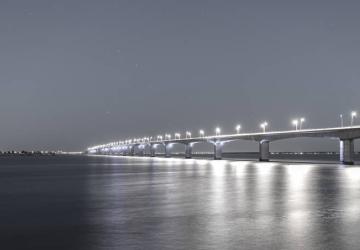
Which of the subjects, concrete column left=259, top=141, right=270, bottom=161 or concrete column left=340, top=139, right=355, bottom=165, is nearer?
concrete column left=340, top=139, right=355, bottom=165

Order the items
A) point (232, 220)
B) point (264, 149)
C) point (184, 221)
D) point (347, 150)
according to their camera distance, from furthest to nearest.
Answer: point (264, 149) → point (347, 150) → point (232, 220) → point (184, 221)

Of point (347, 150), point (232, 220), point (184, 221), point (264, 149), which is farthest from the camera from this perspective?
point (264, 149)

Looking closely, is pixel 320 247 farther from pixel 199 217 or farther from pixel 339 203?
pixel 339 203

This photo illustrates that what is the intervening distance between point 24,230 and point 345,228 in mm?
13604

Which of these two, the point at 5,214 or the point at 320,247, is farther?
the point at 5,214

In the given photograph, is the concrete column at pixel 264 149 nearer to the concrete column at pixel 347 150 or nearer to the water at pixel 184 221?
the concrete column at pixel 347 150

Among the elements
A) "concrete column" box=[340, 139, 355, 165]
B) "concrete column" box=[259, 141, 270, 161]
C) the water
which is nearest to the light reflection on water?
the water

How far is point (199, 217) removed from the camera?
2488 centimetres

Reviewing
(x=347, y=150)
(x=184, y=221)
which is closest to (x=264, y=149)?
(x=347, y=150)

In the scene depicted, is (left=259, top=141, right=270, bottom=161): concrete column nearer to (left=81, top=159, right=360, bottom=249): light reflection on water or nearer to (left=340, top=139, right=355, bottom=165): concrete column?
(left=340, top=139, right=355, bottom=165): concrete column

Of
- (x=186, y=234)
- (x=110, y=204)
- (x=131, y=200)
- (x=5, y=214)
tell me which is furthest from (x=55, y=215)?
(x=186, y=234)

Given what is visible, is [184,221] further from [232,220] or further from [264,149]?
[264,149]

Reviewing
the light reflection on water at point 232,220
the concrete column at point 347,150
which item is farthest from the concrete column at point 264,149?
the light reflection on water at point 232,220

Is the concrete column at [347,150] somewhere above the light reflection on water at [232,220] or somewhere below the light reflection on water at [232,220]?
above
